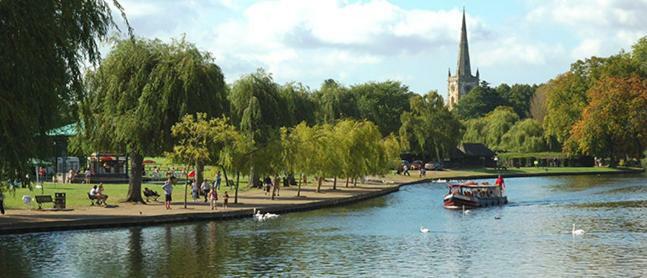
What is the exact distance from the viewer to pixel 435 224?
51.4m

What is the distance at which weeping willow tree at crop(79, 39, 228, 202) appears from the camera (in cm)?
5528

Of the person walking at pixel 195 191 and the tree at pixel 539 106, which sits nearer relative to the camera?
the person walking at pixel 195 191

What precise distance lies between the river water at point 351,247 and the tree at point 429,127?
228ft

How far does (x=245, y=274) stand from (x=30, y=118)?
907cm

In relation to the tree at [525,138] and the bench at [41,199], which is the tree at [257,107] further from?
the tree at [525,138]

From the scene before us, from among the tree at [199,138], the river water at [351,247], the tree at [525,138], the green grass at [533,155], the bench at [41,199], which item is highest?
the tree at [525,138]

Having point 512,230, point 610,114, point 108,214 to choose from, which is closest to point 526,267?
point 512,230

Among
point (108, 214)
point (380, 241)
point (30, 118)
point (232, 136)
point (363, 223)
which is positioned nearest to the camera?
point (30, 118)

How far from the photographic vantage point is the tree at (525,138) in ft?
497

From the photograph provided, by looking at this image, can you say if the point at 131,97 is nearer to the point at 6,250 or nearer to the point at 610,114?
the point at 6,250

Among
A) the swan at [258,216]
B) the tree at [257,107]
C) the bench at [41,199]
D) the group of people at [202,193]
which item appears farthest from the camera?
the tree at [257,107]

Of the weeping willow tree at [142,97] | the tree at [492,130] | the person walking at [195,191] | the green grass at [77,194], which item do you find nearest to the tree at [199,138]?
the weeping willow tree at [142,97]

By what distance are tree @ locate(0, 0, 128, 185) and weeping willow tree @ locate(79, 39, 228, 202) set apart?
79.3 ft

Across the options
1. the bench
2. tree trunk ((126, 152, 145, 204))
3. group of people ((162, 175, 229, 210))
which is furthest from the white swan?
the bench
